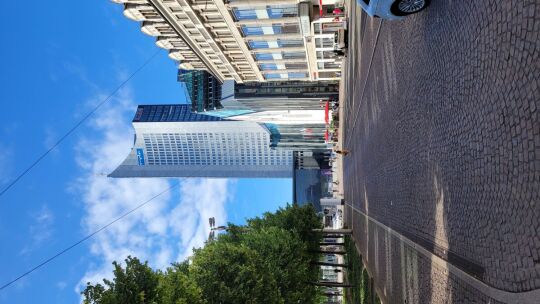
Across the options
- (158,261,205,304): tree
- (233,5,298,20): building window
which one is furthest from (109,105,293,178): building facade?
(158,261,205,304): tree

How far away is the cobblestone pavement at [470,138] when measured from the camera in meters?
7.31

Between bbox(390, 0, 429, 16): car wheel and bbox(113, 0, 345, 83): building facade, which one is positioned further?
bbox(113, 0, 345, 83): building facade

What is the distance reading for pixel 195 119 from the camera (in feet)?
591

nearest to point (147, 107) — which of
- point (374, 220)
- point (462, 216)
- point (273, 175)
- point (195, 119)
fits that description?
point (195, 119)

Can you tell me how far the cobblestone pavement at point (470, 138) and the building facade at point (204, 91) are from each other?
79.2 m

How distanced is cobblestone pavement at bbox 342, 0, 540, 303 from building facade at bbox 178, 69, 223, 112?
79214mm

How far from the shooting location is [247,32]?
45.0 m

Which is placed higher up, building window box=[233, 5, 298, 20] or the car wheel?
building window box=[233, 5, 298, 20]

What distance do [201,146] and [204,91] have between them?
9335 cm

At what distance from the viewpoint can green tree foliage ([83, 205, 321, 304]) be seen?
1720cm

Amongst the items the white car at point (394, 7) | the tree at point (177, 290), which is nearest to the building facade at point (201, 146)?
the tree at point (177, 290)

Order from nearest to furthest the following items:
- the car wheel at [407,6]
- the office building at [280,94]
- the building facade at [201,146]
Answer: the car wheel at [407,6], the office building at [280,94], the building facade at [201,146]

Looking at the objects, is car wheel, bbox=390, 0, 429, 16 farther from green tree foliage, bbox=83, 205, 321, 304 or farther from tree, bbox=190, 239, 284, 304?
tree, bbox=190, 239, 284, 304

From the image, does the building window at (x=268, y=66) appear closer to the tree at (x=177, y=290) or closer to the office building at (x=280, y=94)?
the office building at (x=280, y=94)
